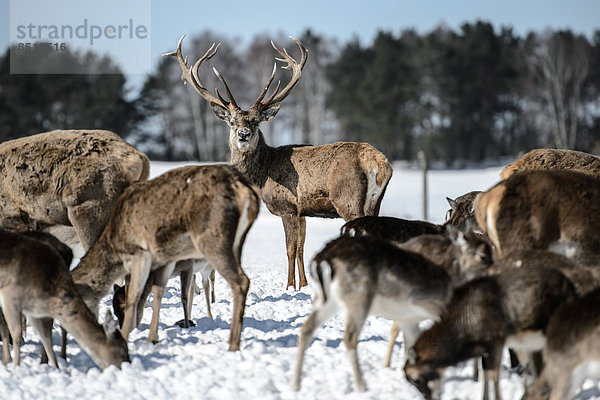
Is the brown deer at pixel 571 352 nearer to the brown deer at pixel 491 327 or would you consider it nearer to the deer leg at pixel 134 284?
the brown deer at pixel 491 327

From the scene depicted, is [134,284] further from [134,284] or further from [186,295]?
[186,295]

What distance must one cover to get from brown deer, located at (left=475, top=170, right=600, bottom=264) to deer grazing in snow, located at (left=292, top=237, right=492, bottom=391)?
1.10 m

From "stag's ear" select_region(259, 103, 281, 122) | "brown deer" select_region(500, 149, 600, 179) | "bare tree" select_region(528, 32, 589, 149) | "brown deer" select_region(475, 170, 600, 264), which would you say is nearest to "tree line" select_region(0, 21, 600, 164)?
"bare tree" select_region(528, 32, 589, 149)

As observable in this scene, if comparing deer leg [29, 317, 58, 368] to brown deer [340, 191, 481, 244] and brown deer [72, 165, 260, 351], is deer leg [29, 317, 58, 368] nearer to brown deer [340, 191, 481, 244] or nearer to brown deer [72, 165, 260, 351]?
brown deer [72, 165, 260, 351]

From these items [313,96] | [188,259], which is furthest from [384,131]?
[188,259]

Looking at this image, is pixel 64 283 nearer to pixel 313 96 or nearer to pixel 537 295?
pixel 537 295

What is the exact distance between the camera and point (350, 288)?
5.28m

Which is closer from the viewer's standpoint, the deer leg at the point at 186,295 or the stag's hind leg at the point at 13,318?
the stag's hind leg at the point at 13,318

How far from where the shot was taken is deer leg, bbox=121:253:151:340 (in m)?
6.82

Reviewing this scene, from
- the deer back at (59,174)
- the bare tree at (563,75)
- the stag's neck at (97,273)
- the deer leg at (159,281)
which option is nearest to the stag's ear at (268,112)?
the deer back at (59,174)

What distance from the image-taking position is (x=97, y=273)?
22.8 ft

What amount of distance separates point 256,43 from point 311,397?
4224cm

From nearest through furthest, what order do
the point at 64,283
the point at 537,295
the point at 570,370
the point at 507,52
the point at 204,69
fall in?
the point at 570,370, the point at 537,295, the point at 64,283, the point at 204,69, the point at 507,52

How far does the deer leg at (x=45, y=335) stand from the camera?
6074 mm
